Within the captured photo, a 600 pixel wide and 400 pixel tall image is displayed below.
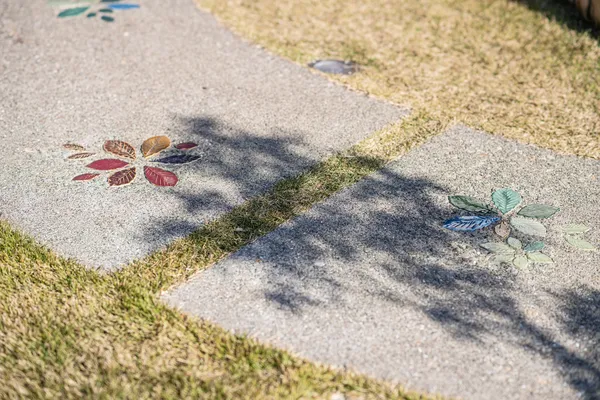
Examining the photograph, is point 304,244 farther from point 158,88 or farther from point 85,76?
point 85,76

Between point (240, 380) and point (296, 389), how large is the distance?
202 millimetres

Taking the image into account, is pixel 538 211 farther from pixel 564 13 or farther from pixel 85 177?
pixel 564 13

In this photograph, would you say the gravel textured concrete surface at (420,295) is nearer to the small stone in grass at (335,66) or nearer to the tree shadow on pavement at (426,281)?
the tree shadow on pavement at (426,281)

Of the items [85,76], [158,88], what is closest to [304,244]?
[158,88]

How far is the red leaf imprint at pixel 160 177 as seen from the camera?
3.68 m

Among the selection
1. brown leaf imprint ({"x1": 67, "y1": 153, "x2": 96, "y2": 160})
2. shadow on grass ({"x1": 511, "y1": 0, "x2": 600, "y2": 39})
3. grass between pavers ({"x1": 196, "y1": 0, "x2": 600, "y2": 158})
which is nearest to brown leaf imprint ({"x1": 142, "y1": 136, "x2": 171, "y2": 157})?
brown leaf imprint ({"x1": 67, "y1": 153, "x2": 96, "y2": 160})

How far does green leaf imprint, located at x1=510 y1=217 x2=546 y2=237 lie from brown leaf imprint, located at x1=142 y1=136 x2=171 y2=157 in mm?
1887

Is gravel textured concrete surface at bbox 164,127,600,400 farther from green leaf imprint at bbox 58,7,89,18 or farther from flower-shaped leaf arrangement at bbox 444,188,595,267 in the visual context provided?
green leaf imprint at bbox 58,7,89,18

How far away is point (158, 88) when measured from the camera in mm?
4734

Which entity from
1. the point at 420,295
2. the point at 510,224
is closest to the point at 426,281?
the point at 420,295

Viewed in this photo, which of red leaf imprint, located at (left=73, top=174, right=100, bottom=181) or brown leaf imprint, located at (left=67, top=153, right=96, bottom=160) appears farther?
brown leaf imprint, located at (left=67, top=153, right=96, bottom=160)

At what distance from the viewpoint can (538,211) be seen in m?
3.47

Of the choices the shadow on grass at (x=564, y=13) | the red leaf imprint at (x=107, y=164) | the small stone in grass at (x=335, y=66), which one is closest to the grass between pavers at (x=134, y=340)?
the red leaf imprint at (x=107, y=164)

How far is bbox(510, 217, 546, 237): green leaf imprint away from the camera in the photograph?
3.32 metres
